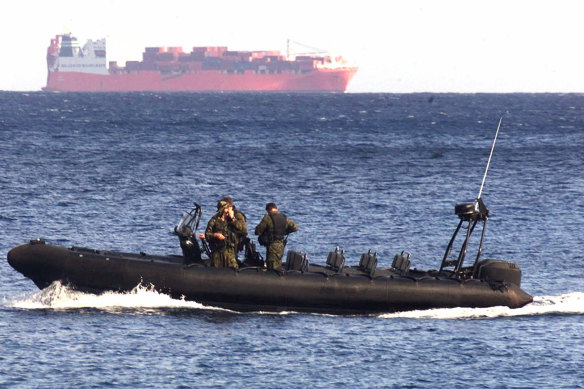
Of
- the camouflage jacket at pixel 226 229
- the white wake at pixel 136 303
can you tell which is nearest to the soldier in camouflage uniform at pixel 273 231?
the camouflage jacket at pixel 226 229

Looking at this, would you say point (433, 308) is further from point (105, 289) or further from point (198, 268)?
point (105, 289)

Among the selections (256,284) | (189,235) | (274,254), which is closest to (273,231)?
(274,254)

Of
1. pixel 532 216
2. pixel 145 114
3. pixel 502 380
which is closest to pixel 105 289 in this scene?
pixel 502 380

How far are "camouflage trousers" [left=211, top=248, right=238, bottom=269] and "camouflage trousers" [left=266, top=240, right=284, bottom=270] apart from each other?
0.63 m

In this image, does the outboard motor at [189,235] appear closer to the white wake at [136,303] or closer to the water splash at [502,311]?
the white wake at [136,303]

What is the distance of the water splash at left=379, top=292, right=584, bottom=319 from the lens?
60.5 feet

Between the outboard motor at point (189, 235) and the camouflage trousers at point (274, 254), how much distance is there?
1.35 metres

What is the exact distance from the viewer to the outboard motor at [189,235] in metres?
18.7

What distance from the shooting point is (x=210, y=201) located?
37062 mm

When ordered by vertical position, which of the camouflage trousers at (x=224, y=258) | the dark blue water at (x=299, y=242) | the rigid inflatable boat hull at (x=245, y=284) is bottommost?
the dark blue water at (x=299, y=242)

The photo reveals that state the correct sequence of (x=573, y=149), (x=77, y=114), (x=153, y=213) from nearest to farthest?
(x=153, y=213)
(x=573, y=149)
(x=77, y=114)

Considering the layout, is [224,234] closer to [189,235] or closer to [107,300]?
[189,235]

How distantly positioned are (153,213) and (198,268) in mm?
14800

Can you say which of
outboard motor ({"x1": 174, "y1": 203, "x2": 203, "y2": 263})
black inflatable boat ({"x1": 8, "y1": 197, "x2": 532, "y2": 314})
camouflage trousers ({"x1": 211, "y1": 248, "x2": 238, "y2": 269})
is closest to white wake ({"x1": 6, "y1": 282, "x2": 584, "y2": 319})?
black inflatable boat ({"x1": 8, "y1": 197, "x2": 532, "y2": 314})
